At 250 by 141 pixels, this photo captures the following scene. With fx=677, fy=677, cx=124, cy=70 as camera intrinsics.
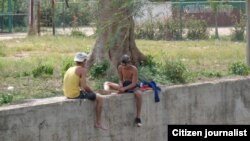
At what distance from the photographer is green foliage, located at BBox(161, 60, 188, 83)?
13641 millimetres

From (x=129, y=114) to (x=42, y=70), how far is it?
3659 mm

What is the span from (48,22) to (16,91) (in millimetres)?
22567

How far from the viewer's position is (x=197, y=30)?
1107 inches

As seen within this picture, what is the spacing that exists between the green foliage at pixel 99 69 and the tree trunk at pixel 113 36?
0.45ft

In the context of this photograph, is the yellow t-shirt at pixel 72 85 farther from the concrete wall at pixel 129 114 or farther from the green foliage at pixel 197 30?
the green foliage at pixel 197 30

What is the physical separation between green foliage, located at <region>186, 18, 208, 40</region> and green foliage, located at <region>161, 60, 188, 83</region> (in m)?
13.8

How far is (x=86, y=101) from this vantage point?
35.6 feet

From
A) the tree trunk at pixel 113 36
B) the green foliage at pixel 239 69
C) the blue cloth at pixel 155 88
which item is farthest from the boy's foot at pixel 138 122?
the green foliage at pixel 239 69

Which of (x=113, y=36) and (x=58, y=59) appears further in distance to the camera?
(x=58, y=59)

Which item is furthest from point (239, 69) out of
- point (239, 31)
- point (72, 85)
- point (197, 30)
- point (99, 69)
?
point (197, 30)

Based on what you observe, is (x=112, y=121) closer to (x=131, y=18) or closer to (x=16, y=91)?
(x=16, y=91)

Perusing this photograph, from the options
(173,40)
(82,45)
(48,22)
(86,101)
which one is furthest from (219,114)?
(48,22)

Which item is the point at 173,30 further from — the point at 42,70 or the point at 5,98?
the point at 5,98

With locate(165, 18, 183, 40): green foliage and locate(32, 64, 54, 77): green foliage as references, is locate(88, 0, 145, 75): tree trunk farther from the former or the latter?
locate(165, 18, 183, 40): green foliage
